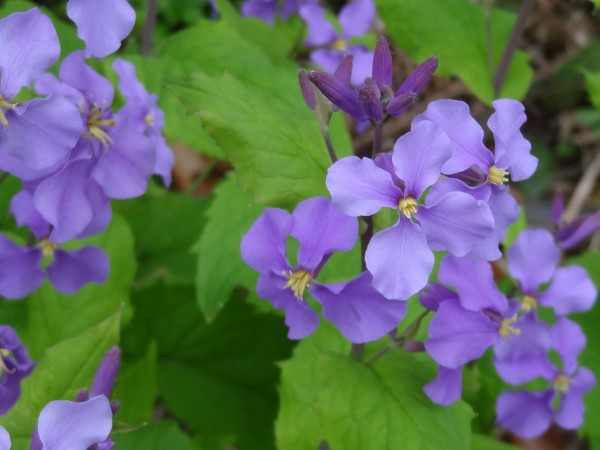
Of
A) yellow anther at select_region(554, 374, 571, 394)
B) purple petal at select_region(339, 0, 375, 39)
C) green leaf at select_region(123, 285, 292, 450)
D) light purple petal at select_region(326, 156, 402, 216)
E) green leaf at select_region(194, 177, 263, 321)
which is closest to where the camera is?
light purple petal at select_region(326, 156, 402, 216)

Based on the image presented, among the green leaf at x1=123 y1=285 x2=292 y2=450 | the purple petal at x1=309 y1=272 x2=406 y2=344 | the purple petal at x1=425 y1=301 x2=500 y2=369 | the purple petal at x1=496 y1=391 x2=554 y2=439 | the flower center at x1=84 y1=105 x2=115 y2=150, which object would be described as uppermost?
the flower center at x1=84 y1=105 x2=115 y2=150

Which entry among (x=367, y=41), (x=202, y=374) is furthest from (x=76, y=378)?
(x=367, y=41)

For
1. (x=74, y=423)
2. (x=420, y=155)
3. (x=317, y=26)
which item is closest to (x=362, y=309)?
(x=420, y=155)

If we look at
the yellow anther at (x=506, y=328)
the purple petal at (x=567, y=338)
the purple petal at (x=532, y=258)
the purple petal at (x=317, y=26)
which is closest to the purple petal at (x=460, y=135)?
the yellow anther at (x=506, y=328)

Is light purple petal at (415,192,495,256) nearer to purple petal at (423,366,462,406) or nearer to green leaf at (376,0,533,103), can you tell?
purple petal at (423,366,462,406)

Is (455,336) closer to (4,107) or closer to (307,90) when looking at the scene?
(307,90)

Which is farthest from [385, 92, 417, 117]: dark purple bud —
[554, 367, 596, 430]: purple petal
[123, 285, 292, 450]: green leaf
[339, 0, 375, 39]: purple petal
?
[339, 0, 375, 39]: purple petal

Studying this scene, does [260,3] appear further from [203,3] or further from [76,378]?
[76,378]
